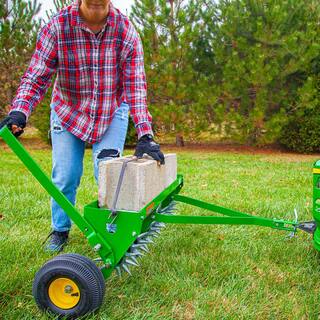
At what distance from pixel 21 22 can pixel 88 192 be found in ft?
25.7

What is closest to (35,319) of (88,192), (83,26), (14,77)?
Answer: (83,26)

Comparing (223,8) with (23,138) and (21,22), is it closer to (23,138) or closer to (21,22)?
(21,22)

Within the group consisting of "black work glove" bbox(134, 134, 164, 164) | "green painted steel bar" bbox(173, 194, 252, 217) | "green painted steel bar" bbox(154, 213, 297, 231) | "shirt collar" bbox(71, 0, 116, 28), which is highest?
"shirt collar" bbox(71, 0, 116, 28)

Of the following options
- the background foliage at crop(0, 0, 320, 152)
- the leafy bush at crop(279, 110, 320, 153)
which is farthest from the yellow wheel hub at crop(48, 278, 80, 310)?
the leafy bush at crop(279, 110, 320, 153)

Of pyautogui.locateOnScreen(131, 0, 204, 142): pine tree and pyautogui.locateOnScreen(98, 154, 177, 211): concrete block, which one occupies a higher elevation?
pyautogui.locateOnScreen(131, 0, 204, 142): pine tree

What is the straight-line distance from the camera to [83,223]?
2258mm

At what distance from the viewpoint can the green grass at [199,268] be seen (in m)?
2.31

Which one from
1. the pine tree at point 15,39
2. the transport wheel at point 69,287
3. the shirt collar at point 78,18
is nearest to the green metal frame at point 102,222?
the transport wheel at point 69,287

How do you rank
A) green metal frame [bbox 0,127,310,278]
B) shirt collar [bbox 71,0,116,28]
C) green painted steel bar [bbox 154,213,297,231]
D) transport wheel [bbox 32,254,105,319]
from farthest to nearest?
shirt collar [bbox 71,0,116,28] < green painted steel bar [bbox 154,213,297,231] < green metal frame [bbox 0,127,310,278] < transport wheel [bbox 32,254,105,319]

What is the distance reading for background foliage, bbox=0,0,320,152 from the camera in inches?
359

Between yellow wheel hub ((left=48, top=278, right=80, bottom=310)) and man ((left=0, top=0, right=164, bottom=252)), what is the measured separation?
0.77m

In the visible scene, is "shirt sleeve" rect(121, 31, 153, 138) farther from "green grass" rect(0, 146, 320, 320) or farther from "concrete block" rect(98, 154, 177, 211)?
"green grass" rect(0, 146, 320, 320)

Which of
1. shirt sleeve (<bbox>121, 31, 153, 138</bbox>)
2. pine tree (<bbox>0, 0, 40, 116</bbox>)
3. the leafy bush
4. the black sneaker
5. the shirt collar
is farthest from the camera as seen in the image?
pine tree (<bbox>0, 0, 40, 116</bbox>)

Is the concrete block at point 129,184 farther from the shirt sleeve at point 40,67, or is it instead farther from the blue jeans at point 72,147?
the shirt sleeve at point 40,67
